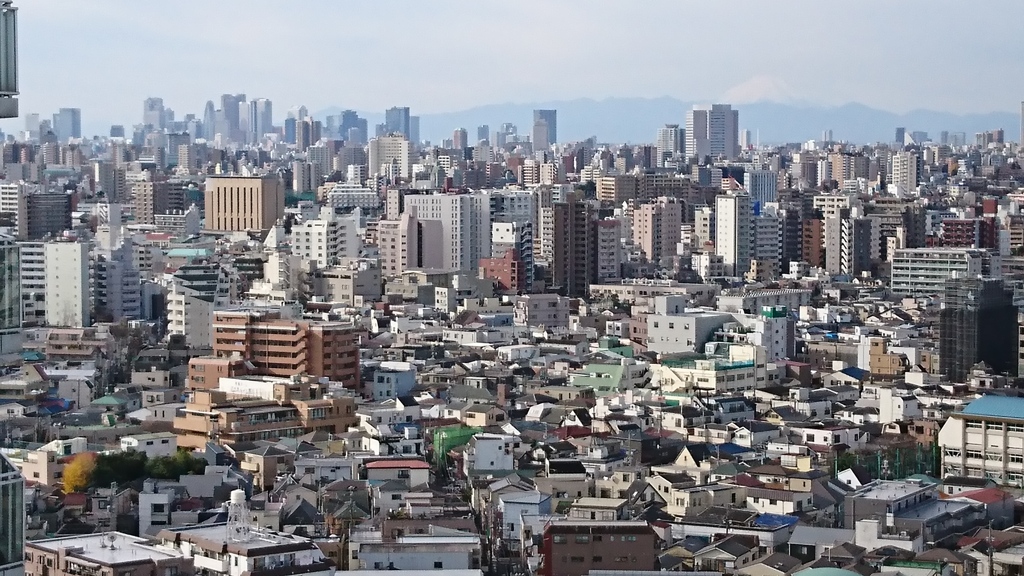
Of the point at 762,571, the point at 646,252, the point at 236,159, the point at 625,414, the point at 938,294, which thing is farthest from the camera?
the point at 236,159

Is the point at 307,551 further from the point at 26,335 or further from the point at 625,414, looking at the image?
the point at 26,335

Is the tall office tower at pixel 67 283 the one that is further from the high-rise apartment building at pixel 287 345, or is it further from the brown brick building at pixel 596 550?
the brown brick building at pixel 596 550

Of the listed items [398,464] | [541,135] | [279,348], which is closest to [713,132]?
[541,135]

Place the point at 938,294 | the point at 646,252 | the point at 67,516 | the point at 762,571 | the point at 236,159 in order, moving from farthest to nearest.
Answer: the point at 236,159 → the point at 646,252 → the point at 938,294 → the point at 67,516 → the point at 762,571

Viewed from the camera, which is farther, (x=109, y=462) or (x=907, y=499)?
(x=109, y=462)

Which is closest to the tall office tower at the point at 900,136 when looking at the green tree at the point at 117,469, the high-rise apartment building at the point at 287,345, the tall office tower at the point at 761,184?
the tall office tower at the point at 761,184

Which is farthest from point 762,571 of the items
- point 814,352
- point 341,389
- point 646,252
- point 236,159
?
point 236,159

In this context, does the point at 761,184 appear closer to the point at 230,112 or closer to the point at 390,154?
the point at 390,154
